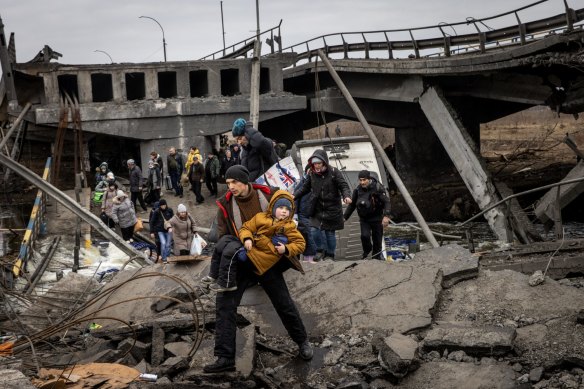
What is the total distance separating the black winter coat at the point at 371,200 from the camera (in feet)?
41.9

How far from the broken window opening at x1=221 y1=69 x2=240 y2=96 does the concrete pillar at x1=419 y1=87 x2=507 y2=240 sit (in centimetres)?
1071

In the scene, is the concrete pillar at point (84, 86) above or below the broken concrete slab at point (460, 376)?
above

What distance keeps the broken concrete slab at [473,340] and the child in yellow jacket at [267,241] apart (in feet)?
4.83

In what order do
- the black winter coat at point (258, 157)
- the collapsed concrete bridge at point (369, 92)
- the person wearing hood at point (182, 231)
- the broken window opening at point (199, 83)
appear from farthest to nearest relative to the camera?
the broken window opening at point (199, 83)
the collapsed concrete bridge at point (369, 92)
the person wearing hood at point (182, 231)
the black winter coat at point (258, 157)

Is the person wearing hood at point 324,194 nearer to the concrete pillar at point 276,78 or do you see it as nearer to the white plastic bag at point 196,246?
the white plastic bag at point 196,246

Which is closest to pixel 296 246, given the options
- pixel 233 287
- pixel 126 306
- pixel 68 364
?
pixel 233 287

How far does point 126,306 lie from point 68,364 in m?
2.75

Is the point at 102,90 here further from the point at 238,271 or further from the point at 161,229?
the point at 238,271

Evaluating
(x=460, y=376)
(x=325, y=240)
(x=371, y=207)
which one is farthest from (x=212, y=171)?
(x=460, y=376)

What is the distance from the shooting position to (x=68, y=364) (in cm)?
777

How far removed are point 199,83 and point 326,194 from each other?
93.0ft

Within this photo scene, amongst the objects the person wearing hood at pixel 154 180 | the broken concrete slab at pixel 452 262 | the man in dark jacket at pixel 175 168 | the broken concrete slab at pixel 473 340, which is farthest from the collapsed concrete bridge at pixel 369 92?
the broken concrete slab at pixel 473 340

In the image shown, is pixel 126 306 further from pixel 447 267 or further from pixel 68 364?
pixel 447 267

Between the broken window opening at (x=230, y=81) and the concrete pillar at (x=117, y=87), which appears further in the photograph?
the broken window opening at (x=230, y=81)
